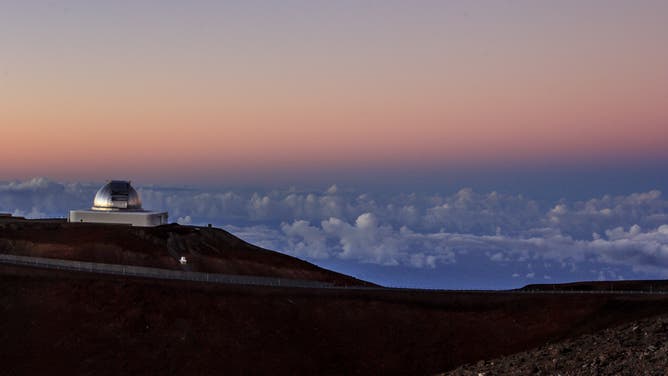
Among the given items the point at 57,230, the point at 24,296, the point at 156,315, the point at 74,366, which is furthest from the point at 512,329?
the point at 57,230

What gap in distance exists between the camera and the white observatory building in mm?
78812

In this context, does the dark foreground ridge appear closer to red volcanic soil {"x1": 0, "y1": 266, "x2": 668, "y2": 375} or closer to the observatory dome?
red volcanic soil {"x1": 0, "y1": 266, "x2": 668, "y2": 375}

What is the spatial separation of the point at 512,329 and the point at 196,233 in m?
41.5

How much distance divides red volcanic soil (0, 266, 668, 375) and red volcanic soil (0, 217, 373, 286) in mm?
11843

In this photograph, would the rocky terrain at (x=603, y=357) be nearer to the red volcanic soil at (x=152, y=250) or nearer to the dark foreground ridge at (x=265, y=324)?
the dark foreground ridge at (x=265, y=324)

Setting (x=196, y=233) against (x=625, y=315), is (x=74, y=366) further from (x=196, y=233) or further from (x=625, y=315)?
(x=625, y=315)

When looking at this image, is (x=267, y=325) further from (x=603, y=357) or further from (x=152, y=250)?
(x=603, y=357)

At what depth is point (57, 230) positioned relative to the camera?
72.2 m

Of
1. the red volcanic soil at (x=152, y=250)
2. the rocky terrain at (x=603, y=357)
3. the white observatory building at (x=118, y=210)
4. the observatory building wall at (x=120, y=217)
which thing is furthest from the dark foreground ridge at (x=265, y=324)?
the white observatory building at (x=118, y=210)

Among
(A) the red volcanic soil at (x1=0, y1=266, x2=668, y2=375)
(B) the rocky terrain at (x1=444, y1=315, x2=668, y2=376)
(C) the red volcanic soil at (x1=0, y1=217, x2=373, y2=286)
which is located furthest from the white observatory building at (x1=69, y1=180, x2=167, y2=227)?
(B) the rocky terrain at (x1=444, y1=315, x2=668, y2=376)

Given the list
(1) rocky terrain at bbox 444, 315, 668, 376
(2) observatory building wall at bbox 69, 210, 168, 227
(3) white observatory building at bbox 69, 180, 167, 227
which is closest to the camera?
(1) rocky terrain at bbox 444, 315, 668, 376

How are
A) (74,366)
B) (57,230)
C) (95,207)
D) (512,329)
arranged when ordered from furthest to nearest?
(95,207) < (57,230) < (512,329) < (74,366)

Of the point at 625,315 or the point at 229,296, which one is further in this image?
the point at 229,296

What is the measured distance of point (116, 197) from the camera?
8162 centimetres
